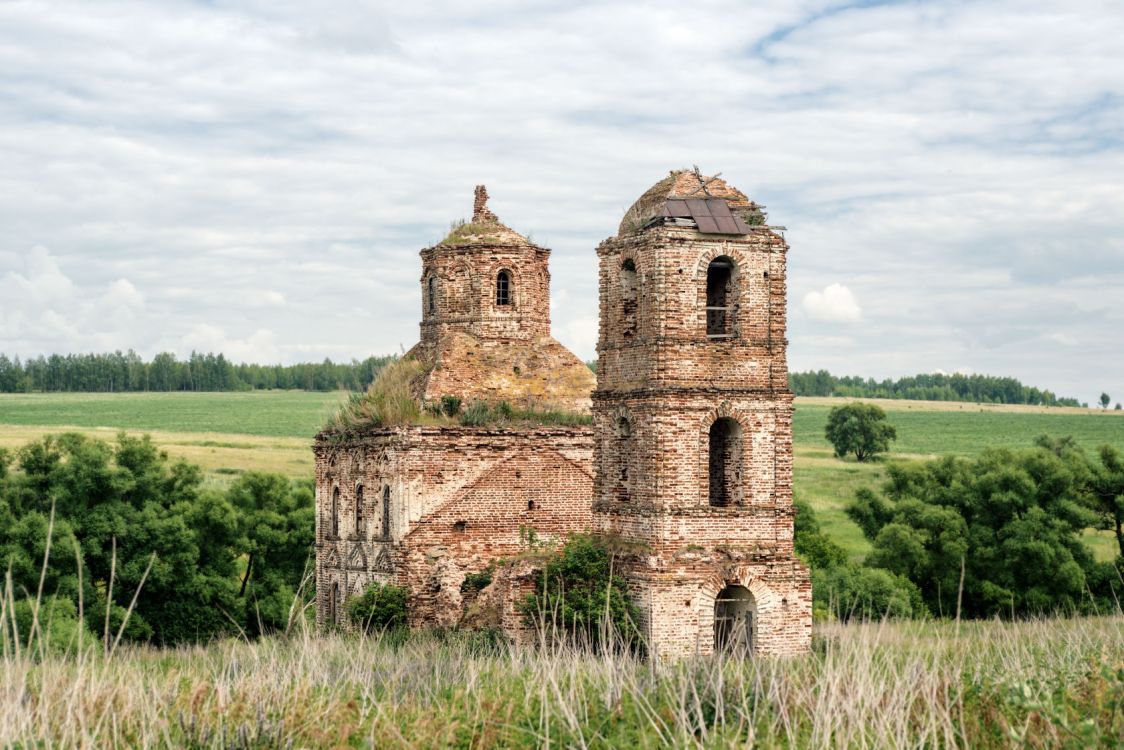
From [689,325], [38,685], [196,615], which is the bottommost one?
[196,615]

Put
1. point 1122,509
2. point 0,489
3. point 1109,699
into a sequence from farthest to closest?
point 1122,509 → point 0,489 → point 1109,699

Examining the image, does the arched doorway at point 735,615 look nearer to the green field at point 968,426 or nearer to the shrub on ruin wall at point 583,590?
the shrub on ruin wall at point 583,590

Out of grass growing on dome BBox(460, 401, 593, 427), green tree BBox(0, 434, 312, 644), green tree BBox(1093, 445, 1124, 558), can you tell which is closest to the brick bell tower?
grass growing on dome BBox(460, 401, 593, 427)

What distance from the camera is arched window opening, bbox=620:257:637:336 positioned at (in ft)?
84.1

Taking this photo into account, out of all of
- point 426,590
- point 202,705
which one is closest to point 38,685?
point 202,705

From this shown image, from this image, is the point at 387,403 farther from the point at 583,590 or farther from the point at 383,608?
the point at 583,590

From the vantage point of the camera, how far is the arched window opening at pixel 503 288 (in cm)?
3378

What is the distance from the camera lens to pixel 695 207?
2498 centimetres

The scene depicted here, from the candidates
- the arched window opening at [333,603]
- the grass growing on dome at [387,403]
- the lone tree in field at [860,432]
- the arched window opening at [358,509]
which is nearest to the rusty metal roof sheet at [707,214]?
the grass growing on dome at [387,403]

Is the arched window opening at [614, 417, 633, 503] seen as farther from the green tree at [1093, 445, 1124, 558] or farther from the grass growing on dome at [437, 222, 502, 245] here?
the green tree at [1093, 445, 1124, 558]

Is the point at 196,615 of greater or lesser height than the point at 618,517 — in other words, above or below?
below

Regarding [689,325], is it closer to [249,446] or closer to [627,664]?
[627,664]

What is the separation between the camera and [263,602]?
41.8 meters

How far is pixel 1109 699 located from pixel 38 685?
431 inches
